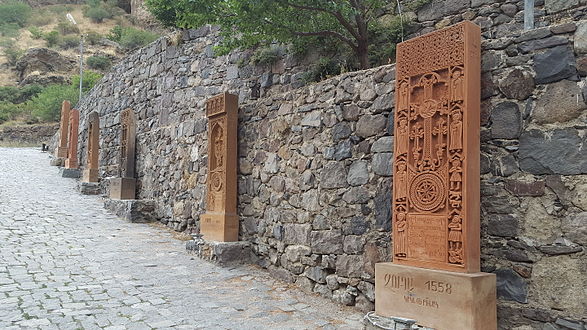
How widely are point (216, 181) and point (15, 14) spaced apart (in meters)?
51.0

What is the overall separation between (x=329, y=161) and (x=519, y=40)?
7.76 ft

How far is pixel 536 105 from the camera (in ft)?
11.2

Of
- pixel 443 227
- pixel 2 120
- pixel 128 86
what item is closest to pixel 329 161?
pixel 443 227

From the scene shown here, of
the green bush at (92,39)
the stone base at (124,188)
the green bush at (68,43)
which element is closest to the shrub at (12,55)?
the green bush at (68,43)

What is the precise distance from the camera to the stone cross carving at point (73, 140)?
16578mm

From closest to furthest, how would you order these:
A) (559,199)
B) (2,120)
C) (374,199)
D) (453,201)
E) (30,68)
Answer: (559,199) → (453,201) → (374,199) → (2,120) → (30,68)

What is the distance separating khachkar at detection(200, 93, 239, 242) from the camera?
6898mm

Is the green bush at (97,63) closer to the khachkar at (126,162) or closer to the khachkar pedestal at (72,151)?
the khachkar pedestal at (72,151)

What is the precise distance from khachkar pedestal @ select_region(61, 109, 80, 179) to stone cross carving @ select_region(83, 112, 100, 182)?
1.87 metres

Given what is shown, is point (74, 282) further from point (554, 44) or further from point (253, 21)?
point (554, 44)

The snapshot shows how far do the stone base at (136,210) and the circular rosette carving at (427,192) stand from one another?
305 inches

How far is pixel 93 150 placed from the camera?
1424cm

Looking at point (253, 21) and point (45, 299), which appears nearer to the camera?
point (45, 299)

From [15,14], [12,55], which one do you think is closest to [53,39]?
[12,55]
